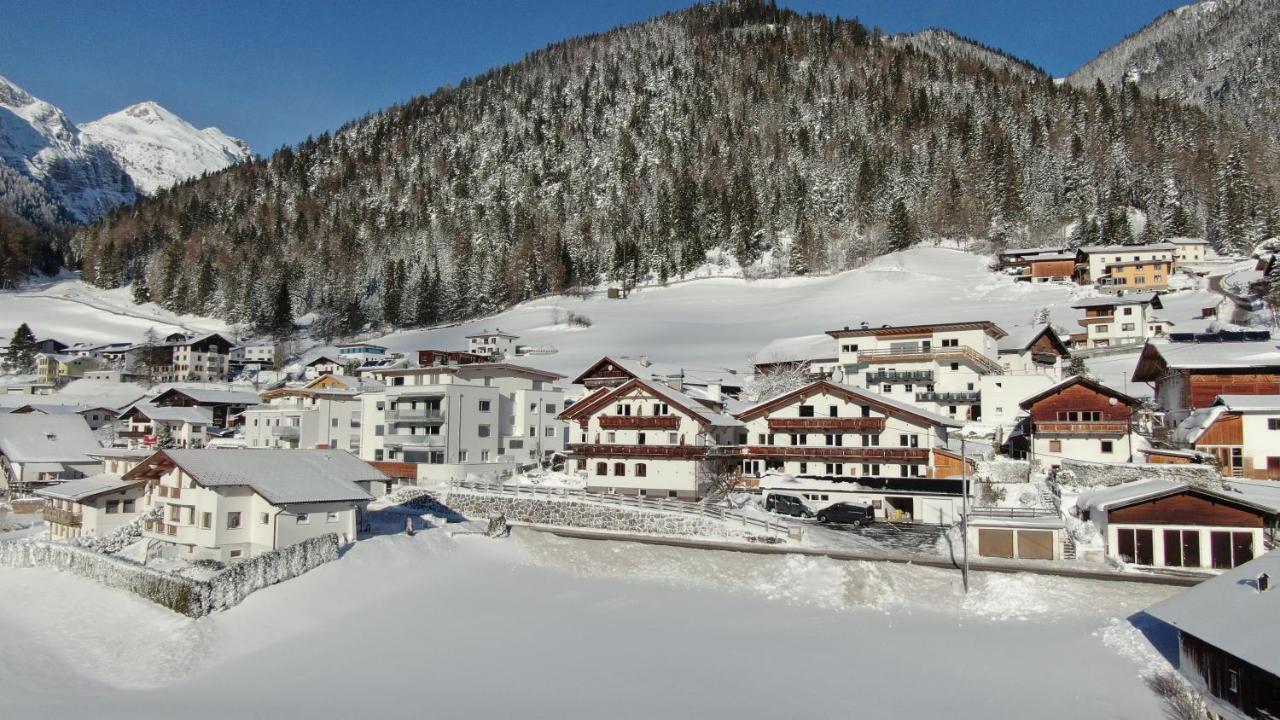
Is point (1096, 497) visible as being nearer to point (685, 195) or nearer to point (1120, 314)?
point (1120, 314)

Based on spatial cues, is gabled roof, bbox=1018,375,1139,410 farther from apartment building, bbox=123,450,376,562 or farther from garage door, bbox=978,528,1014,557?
apartment building, bbox=123,450,376,562

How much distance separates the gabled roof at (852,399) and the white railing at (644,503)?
7.31 m

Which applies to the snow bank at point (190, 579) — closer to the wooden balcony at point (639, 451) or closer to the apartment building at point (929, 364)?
the wooden balcony at point (639, 451)

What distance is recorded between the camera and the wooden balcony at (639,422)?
133 ft

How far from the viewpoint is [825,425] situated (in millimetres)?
39875

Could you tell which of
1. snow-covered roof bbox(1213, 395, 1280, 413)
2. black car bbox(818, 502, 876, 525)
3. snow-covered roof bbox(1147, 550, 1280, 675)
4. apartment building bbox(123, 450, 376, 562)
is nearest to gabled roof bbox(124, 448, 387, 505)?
apartment building bbox(123, 450, 376, 562)

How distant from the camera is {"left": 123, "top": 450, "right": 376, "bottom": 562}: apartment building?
30.6m

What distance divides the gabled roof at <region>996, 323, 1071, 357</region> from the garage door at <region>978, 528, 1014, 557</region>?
96.9 feet

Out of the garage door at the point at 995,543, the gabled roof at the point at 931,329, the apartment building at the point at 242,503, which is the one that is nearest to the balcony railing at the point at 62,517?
the apartment building at the point at 242,503

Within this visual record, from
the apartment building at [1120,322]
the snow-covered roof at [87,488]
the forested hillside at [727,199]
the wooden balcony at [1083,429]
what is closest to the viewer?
the wooden balcony at [1083,429]

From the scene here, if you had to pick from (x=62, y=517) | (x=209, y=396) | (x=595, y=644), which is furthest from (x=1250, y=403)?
(x=209, y=396)

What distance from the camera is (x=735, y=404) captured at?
52.6m

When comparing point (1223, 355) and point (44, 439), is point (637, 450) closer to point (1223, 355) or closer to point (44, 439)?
point (1223, 355)

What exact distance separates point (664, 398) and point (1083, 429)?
19921 mm
